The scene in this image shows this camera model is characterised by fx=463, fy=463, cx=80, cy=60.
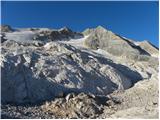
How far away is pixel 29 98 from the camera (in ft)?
53.7

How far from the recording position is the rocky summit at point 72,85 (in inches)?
598

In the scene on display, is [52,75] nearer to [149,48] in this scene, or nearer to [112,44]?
[112,44]

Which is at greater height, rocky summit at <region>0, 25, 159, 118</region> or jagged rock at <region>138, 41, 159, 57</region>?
jagged rock at <region>138, 41, 159, 57</region>

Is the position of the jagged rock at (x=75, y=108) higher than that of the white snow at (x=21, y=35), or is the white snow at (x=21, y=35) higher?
the white snow at (x=21, y=35)

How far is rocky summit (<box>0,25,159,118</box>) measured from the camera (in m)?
15.2

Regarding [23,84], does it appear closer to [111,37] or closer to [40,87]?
[40,87]

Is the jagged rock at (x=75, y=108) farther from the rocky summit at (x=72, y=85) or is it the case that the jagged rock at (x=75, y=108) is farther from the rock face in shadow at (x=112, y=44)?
A: the rock face in shadow at (x=112, y=44)

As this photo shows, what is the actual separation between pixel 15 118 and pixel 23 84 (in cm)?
367

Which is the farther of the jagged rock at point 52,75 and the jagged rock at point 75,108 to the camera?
the jagged rock at point 52,75

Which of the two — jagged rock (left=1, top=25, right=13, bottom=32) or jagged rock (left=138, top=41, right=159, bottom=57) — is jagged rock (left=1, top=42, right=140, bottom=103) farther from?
jagged rock (left=1, top=25, right=13, bottom=32)

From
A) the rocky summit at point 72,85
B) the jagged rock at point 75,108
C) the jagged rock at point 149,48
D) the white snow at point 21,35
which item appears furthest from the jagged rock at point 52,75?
the jagged rock at point 149,48

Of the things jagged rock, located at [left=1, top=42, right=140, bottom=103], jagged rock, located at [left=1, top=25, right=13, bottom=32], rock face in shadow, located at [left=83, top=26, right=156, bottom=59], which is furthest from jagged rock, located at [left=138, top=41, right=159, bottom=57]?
jagged rock, located at [left=1, top=25, right=13, bottom=32]

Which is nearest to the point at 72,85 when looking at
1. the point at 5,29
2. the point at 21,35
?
the point at 21,35

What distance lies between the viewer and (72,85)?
1791 cm
